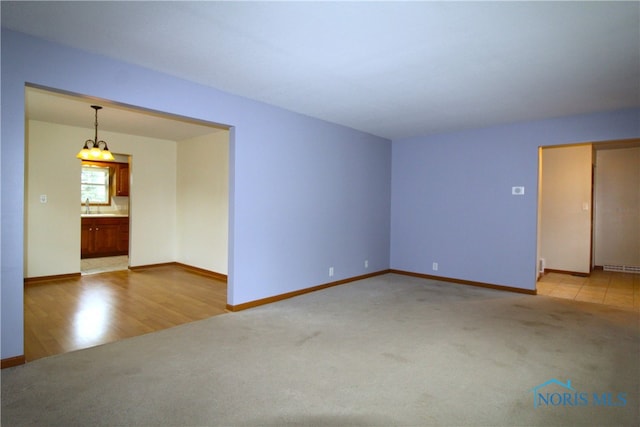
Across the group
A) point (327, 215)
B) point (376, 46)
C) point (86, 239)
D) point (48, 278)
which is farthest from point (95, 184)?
point (376, 46)

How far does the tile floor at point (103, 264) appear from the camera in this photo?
6.52m

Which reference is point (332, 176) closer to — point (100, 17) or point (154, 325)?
A: point (154, 325)

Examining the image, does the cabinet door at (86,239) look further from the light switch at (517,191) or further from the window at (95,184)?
the light switch at (517,191)

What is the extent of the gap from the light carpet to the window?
6746 millimetres

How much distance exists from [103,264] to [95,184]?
8.62ft

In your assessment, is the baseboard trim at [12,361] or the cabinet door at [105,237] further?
the cabinet door at [105,237]

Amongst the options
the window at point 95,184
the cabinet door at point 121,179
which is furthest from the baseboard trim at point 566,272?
the window at point 95,184

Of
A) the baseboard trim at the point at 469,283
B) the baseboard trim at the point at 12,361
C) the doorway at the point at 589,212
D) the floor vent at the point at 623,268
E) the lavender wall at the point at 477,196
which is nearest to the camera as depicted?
the baseboard trim at the point at 12,361

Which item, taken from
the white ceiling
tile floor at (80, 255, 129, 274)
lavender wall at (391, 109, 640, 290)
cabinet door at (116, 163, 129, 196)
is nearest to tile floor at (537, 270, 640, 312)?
lavender wall at (391, 109, 640, 290)

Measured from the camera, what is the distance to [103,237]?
7.86 metres

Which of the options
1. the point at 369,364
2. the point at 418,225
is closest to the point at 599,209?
the point at 418,225

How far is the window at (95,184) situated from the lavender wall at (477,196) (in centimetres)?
710

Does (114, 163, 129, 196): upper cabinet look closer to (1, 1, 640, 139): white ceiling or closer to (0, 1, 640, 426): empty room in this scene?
(0, 1, 640, 426): empty room

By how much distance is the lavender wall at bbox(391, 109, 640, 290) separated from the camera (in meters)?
4.96
